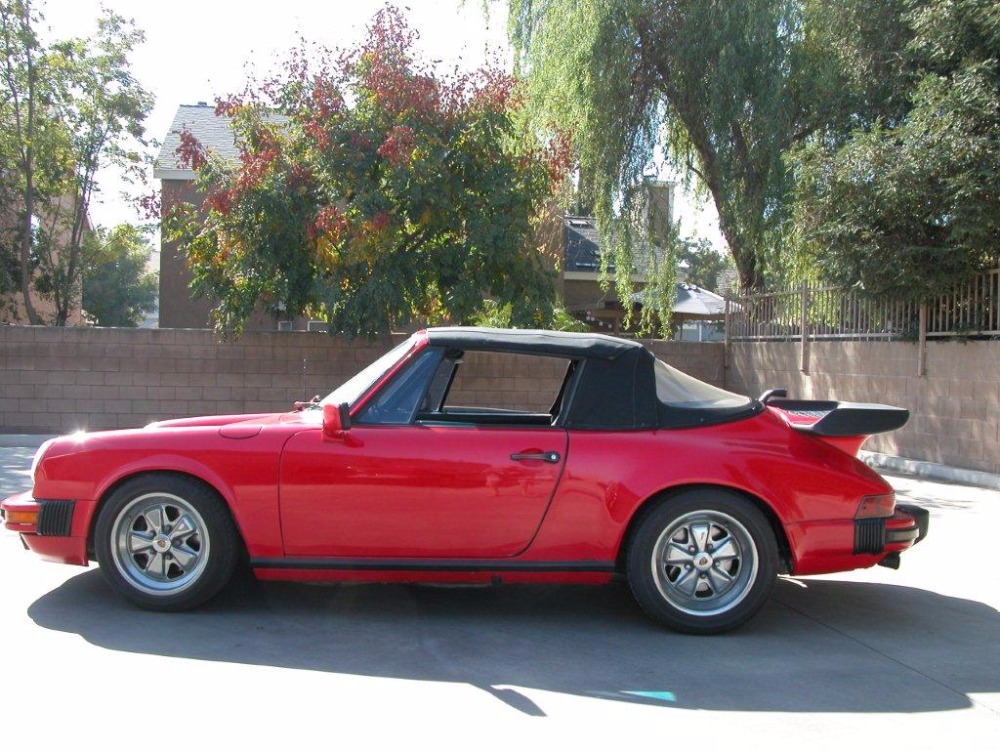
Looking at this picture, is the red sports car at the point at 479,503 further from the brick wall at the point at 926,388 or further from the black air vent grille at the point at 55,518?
the brick wall at the point at 926,388

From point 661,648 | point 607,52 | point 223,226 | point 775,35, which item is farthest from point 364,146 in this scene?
point 661,648

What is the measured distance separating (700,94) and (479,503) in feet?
45.7

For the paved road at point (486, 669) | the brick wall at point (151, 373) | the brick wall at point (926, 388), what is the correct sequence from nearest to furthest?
the paved road at point (486, 669), the brick wall at point (926, 388), the brick wall at point (151, 373)

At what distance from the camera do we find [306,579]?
17.8 ft

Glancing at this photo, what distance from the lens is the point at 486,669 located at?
479 cm

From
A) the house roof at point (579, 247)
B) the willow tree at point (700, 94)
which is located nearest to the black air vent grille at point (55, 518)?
the willow tree at point (700, 94)

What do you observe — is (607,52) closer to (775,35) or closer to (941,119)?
(775,35)

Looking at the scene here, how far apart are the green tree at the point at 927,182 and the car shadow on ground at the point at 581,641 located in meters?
6.84

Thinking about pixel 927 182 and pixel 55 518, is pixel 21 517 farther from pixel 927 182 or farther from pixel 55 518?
pixel 927 182

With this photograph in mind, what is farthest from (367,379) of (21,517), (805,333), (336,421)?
(805,333)

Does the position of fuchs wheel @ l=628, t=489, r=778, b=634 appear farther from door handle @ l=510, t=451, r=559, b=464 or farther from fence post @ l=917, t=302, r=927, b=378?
fence post @ l=917, t=302, r=927, b=378

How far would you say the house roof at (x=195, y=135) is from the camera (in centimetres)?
2350

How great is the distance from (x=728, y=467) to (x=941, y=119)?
8.63 meters

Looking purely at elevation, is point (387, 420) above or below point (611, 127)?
below
